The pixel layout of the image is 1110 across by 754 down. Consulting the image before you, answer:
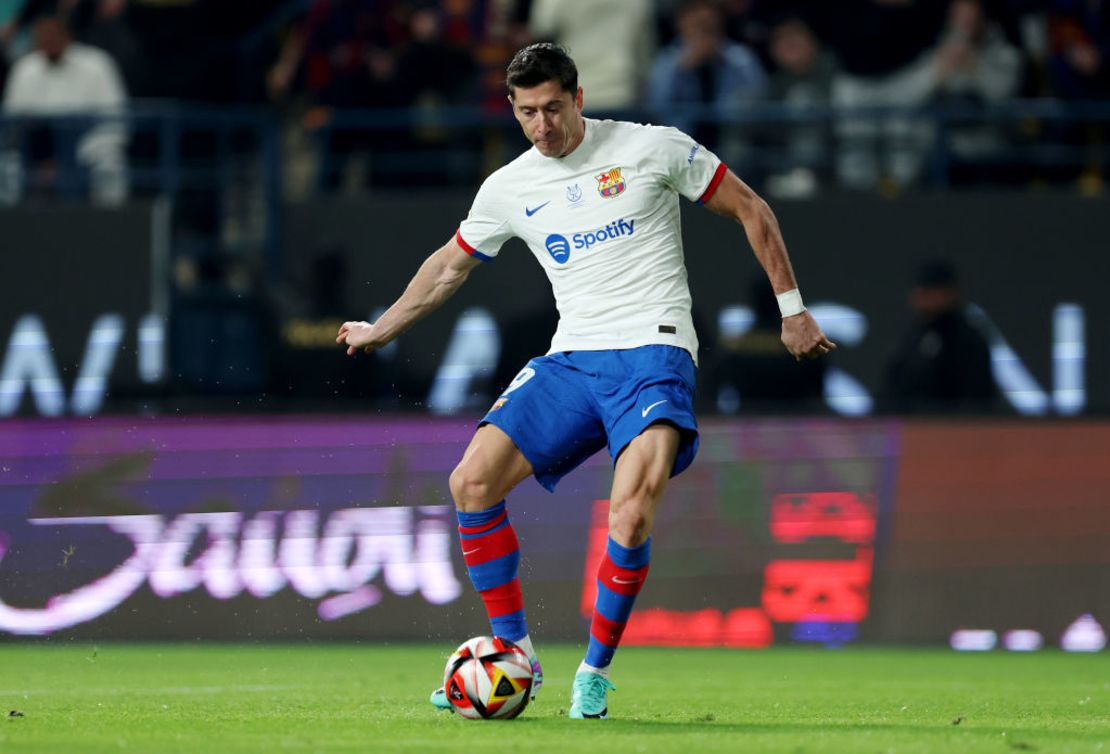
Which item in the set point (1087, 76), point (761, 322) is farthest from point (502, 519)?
point (1087, 76)

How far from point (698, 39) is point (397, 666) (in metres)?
5.88

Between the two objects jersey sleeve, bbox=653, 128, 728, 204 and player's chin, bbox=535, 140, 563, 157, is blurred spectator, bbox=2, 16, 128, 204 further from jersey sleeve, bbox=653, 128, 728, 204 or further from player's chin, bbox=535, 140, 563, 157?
jersey sleeve, bbox=653, 128, 728, 204

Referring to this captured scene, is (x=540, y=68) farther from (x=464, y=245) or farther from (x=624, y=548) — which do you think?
(x=624, y=548)

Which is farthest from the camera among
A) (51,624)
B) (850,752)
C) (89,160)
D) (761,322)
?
(89,160)

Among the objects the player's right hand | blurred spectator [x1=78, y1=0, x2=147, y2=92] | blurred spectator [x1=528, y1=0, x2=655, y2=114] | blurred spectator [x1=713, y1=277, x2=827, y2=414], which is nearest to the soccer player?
the player's right hand

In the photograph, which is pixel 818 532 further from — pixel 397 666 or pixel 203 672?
pixel 203 672

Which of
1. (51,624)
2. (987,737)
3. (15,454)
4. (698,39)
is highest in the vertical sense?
(698,39)

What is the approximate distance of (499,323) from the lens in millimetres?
14078

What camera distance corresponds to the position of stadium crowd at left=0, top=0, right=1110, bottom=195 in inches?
577

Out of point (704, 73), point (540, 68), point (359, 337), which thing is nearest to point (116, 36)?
point (704, 73)

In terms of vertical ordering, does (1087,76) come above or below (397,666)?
above

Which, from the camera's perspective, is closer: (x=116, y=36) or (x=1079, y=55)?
(x=1079, y=55)

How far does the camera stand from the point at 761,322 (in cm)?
1393

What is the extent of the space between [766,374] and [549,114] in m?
6.35
